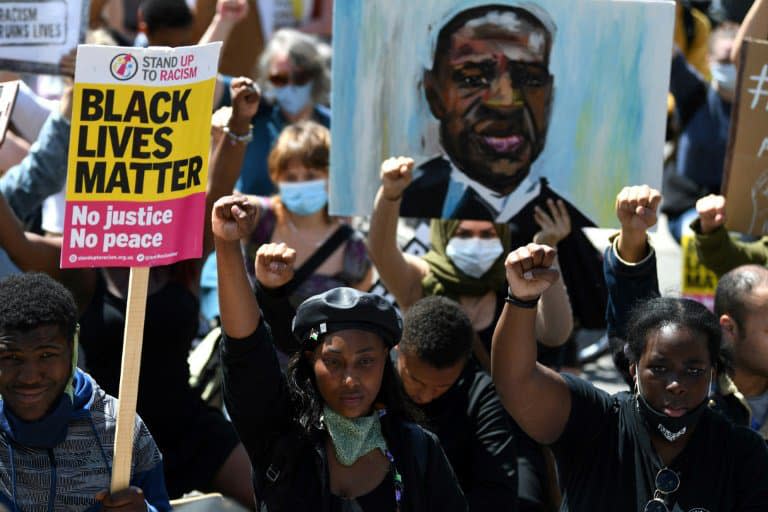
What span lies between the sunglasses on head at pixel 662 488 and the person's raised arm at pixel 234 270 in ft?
3.62

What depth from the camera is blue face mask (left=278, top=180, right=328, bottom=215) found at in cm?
566

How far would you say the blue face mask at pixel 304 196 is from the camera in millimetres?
5656

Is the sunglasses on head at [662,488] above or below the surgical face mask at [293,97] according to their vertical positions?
below

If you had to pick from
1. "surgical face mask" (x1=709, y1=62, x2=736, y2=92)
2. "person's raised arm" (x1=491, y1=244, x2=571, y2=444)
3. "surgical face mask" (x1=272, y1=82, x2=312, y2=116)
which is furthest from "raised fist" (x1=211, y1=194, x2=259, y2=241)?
"surgical face mask" (x1=709, y1=62, x2=736, y2=92)

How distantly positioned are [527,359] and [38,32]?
2687 millimetres

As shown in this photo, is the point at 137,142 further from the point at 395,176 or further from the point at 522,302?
the point at 395,176

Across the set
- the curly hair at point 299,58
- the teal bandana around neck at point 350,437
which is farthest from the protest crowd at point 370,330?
the curly hair at point 299,58

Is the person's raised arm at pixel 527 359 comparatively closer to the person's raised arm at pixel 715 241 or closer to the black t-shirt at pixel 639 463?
the black t-shirt at pixel 639 463

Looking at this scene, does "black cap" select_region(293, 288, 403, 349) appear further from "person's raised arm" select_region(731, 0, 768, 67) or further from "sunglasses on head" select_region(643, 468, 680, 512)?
"person's raised arm" select_region(731, 0, 768, 67)

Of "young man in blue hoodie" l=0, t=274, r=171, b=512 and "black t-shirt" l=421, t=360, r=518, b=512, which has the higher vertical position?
"young man in blue hoodie" l=0, t=274, r=171, b=512

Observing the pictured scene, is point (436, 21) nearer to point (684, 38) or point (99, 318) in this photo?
point (99, 318)

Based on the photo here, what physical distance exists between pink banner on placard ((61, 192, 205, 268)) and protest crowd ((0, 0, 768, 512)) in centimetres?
1

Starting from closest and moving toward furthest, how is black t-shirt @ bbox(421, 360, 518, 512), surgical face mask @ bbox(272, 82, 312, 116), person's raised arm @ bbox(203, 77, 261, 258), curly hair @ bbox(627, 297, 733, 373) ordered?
curly hair @ bbox(627, 297, 733, 373) → black t-shirt @ bbox(421, 360, 518, 512) → person's raised arm @ bbox(203, 77, 261, 258) → surgical face mask @ bbox(272, 82, 312, 116)

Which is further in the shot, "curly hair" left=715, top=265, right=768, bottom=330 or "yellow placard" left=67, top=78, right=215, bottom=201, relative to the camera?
"curly hair" left=715, top=265, right=768, bottom=330
